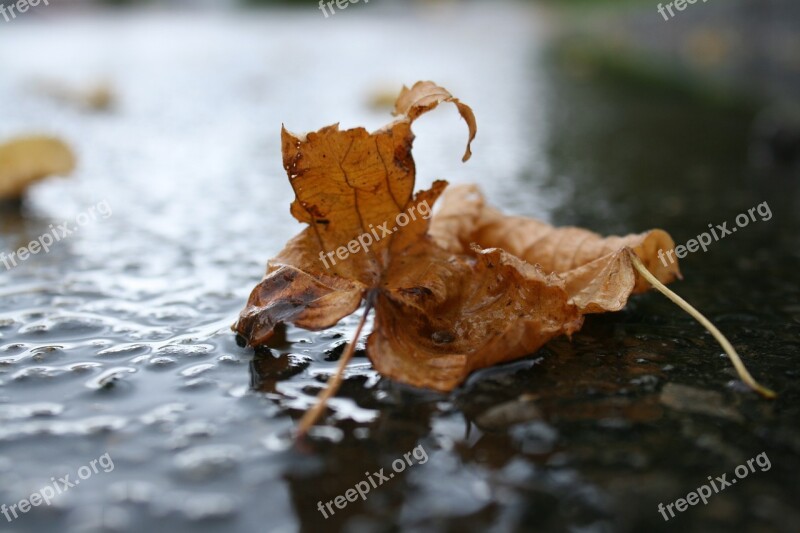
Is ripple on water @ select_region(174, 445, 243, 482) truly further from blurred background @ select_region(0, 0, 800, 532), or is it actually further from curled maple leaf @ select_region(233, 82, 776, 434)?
curled maple leaf @ select_region(233, 82, 776, 434)

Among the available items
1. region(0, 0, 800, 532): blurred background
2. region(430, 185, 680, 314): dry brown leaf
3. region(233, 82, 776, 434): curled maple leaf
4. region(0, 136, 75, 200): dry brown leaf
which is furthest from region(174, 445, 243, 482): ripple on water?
region(0, 136, 75, 200): dry brown leaf

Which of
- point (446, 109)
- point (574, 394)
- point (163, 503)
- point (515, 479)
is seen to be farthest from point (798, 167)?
point (163, 503)

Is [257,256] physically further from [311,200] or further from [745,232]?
[745,232]

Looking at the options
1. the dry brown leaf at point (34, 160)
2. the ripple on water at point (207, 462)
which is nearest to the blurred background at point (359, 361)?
the ripple on water at point (207, 462)

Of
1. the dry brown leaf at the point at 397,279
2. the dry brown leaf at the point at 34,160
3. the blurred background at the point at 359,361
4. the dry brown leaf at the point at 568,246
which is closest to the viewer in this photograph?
the blurred background at the point at 359,361

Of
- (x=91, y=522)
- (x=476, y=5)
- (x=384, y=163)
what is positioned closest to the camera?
(x=91, y=522)

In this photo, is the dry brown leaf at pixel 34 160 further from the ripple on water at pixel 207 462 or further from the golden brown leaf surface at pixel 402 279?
the ripple on water at pixel 207 462
